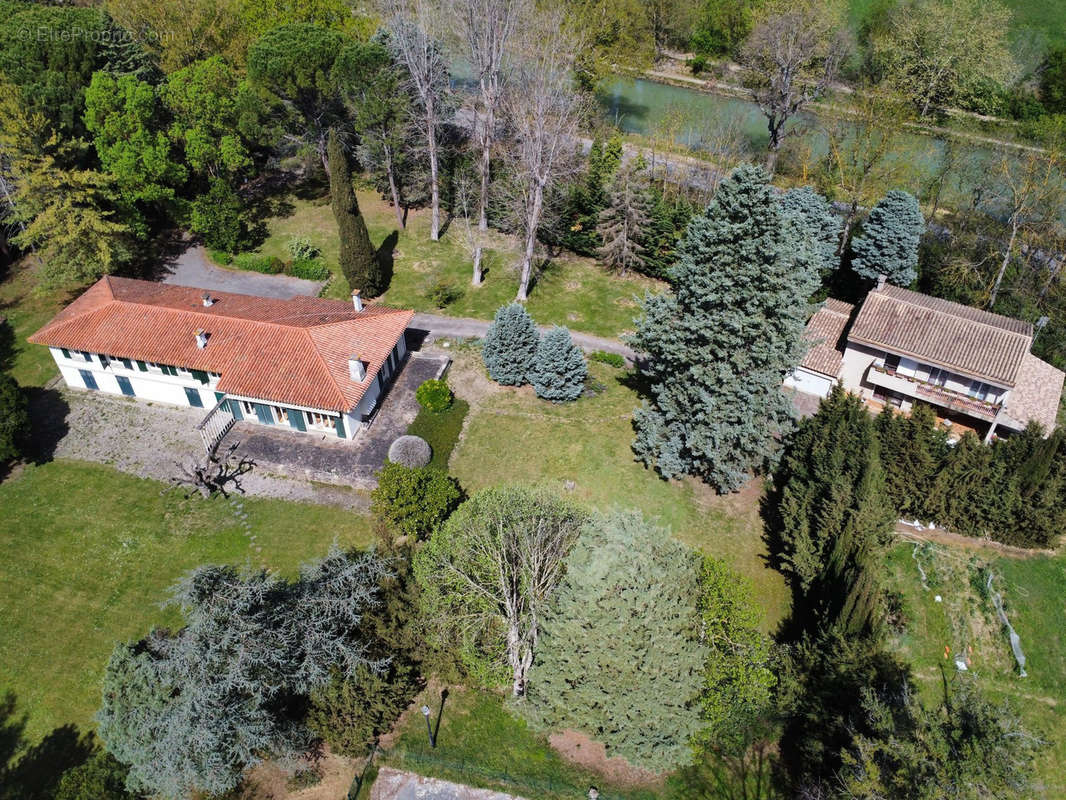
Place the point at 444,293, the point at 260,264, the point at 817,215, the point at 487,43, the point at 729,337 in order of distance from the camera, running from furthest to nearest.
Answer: the point at 260,264 → the point at 444,293 → the point at 817,215 → the point at 487,43 → the point at 729,337

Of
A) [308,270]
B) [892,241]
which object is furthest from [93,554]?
[892,241]

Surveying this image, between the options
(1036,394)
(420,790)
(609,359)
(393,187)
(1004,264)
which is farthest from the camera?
(393,187)

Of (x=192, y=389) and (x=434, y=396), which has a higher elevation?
(x=192, y=389)

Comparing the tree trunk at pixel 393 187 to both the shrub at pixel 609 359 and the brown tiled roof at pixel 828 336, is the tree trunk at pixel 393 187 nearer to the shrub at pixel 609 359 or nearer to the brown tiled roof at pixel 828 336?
the shrub at pixel 609 359

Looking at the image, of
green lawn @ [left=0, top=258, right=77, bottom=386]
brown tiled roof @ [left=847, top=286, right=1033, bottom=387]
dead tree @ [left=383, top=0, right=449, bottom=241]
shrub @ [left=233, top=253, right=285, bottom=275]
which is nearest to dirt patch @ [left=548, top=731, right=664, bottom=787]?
brown tiled roof @ [left=847, top=286, right=1033, bottom=387]

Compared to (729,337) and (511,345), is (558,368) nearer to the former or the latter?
(511,345)

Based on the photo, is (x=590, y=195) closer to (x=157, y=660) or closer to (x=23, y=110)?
(x=23, y=110)

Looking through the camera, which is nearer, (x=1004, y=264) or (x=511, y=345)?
(x=511, y=345)

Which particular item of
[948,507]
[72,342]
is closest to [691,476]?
[948,507]
